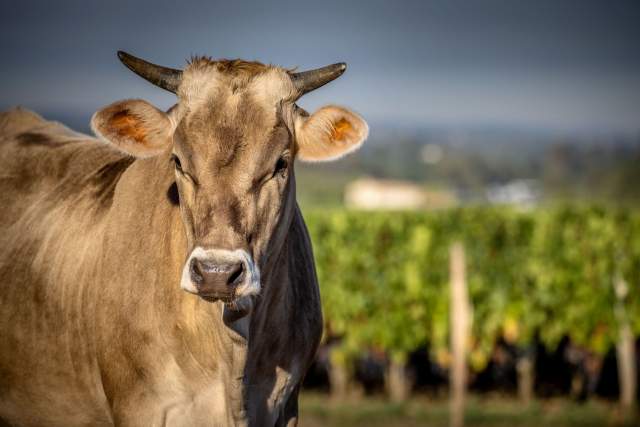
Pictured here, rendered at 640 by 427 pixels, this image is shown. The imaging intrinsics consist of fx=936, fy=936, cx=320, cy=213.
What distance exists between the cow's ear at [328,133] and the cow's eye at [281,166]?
39 centimetres

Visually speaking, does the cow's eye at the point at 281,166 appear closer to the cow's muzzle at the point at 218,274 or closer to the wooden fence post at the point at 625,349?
the cow's muzzle at the point at 218,274

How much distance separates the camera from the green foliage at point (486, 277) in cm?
1867

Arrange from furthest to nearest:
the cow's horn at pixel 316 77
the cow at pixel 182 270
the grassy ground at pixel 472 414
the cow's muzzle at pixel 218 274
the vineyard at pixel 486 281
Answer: the vineyard at pixel 486 281, the grassy ground at pixel 472 414, the cow's horn at pixel 316 77, the cow at pixel 182 270, the cow's muzzle at pixel 218 274

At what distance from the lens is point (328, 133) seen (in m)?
6.04

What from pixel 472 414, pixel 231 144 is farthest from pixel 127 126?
pixel 472 414

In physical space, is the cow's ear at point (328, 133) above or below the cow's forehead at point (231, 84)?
below

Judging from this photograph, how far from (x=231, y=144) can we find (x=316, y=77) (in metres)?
0.85

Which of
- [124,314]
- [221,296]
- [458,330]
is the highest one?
[221,296]

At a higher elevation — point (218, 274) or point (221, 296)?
point (218, 274)

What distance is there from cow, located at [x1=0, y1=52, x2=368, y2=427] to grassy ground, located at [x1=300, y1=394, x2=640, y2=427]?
10.6 m

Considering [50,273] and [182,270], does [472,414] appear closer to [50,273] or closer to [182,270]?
[50,273]

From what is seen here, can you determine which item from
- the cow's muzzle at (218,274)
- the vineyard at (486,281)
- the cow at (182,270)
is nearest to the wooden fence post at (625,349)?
the vineyard at (486,281)

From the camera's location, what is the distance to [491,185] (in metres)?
159

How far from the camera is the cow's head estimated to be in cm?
502
